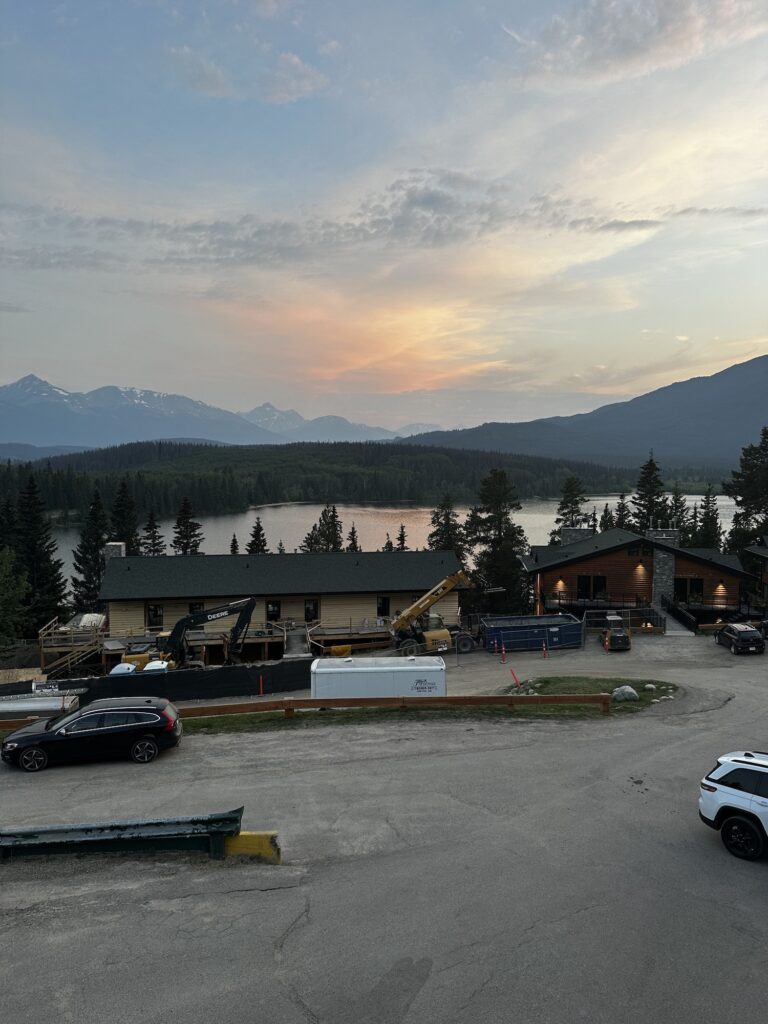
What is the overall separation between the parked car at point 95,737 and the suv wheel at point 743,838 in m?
13.7

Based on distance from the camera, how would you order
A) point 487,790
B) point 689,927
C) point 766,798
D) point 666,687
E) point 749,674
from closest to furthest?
point 689,927, point 766,798, point 487,790, point 666,687, point 749,674

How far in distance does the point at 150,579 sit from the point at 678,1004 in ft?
124

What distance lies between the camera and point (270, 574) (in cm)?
4269

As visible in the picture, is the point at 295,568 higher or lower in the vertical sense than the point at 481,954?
higher

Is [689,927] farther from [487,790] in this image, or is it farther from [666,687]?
[666,687]

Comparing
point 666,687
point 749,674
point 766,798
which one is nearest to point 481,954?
Answer: point 766,798

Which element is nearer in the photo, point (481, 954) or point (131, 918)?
point (481, 954)

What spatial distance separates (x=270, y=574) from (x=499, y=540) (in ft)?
78.7

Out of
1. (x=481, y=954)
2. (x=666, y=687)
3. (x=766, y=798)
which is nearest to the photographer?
(x=481, y=954)

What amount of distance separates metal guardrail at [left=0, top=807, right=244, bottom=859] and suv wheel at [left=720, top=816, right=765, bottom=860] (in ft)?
30.0

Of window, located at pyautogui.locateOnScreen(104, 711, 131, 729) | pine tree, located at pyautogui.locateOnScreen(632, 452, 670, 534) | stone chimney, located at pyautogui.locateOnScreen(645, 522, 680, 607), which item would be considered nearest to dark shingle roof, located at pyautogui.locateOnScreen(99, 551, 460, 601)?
stone chimney, located at pyautogui.locateOnScreen(645, 522, 680, 607)

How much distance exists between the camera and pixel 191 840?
1196 cm

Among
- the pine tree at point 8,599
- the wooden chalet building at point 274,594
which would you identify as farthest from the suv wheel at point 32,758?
the pine tree at point 8,599

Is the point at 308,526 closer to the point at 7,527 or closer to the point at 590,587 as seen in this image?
the point at 7,527
